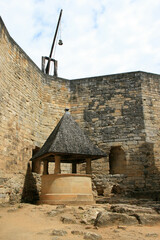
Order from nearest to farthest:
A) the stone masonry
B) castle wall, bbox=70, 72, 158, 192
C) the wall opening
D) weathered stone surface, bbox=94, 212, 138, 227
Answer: weathered stone surface, bbox=94, 212, 138, 227
the stone masonry
castle wall, bbox=70, 72, 158, 192
the wall opening

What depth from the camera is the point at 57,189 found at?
7.27 meters

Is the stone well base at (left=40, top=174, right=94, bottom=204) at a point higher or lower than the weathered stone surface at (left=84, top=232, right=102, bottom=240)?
higher

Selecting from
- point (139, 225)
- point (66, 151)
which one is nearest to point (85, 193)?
point (66, 151)

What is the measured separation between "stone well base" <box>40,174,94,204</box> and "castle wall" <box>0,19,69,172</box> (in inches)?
63.9

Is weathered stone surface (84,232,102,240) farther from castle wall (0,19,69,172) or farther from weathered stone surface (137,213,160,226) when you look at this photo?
castle wall (0,19,69,172)

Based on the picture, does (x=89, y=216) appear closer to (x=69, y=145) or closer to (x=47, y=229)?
(x=47, y=229)

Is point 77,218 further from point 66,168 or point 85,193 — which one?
point 66,168

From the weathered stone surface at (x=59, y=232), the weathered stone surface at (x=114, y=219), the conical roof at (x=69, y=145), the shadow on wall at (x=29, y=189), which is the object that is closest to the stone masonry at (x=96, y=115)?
the shadow on wall at (x=29, y=189)

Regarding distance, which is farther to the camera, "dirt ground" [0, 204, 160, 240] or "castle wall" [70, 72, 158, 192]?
"castle wall" [70, 72, 158, 192]

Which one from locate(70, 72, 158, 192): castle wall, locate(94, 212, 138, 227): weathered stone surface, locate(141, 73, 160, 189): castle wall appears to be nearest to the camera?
locate(94, 212, 138, 227): weathered stone surface

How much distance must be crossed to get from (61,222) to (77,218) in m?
0.40

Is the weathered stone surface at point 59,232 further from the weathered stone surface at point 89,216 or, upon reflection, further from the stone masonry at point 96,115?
the stone masonry at point 96,115

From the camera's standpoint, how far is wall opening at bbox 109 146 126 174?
10.7 m

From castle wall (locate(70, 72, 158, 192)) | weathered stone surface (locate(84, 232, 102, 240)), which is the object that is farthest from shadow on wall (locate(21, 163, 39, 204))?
weathered stone surface (locate(84, 232, 102, 240))
